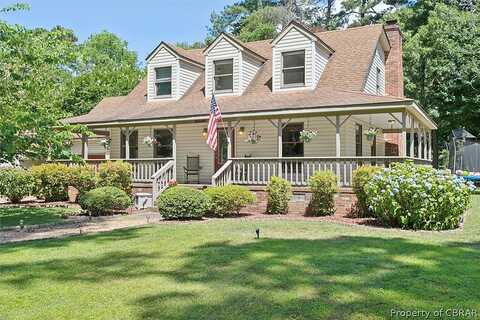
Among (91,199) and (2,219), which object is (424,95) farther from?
(2,219)

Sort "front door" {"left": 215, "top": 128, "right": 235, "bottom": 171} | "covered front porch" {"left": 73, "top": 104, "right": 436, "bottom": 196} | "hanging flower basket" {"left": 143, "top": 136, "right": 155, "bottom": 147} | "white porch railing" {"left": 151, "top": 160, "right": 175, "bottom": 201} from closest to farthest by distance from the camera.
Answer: "covered front porch" {"left": 73, "top": 104, "right": 436, "bottom": 196} < "white porch railing" {"left": 151, "top": 160, "right": 175, "bottom": 201} < "hanging flower basket" {"left": 143, "top": 136, "right": 155, "bottom": 147} < "front door" {"left": 215, "top": 128, "right": 235, "bottom": 171}

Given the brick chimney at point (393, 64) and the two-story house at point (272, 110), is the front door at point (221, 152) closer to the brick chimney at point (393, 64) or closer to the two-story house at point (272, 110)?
the two-story house at point (272, 110)

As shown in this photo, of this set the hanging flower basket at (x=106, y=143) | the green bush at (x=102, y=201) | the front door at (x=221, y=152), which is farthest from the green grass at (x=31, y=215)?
the front door at (x=221, y=152)

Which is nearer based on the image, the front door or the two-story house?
the two-story house

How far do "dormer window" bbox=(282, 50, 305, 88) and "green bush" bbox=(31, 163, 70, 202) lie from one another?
362 inches

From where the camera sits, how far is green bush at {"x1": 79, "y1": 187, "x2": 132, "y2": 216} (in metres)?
13.6

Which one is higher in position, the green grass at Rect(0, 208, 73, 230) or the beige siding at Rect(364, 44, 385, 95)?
the beige siding at Rect(364, 44, 385, 95)

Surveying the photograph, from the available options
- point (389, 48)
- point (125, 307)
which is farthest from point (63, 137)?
point (389, 48)

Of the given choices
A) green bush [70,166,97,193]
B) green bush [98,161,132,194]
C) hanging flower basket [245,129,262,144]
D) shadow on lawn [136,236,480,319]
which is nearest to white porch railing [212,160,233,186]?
hanging flower basket [245,129,262,144]

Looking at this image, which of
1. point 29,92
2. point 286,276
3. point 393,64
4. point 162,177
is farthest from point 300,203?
point 393,64

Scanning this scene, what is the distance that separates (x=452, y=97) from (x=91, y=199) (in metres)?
21.3

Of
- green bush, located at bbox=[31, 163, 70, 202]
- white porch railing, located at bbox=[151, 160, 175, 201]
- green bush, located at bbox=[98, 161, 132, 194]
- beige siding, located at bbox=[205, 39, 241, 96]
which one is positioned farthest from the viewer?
beige siding, located at bbox=[205, 39, 241, 96]

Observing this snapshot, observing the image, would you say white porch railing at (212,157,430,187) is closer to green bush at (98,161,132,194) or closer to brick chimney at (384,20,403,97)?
green bush at (98,161,132,194)

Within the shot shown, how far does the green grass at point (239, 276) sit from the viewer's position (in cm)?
454
